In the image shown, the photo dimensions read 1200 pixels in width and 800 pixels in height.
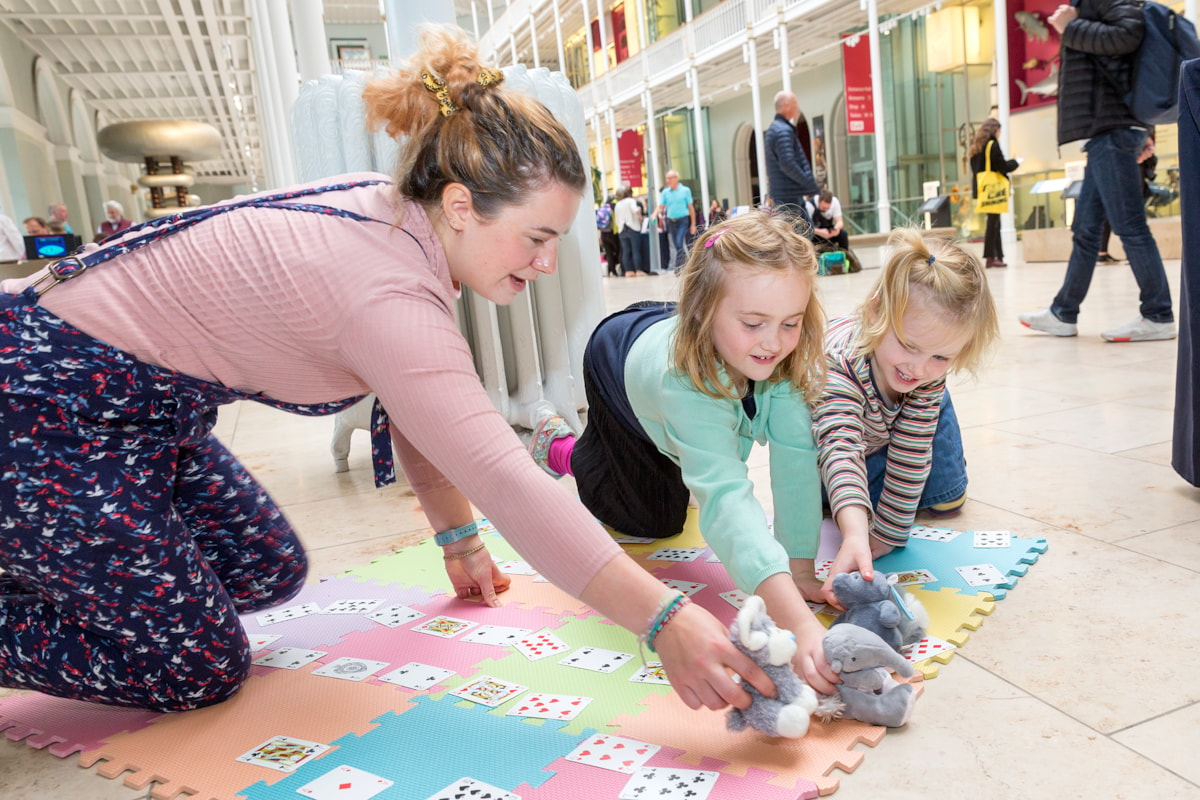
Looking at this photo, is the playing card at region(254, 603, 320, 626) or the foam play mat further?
the playing card at region(254, 603, 320, 626)

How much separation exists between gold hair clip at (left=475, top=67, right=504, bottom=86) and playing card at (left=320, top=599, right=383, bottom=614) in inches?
41.0

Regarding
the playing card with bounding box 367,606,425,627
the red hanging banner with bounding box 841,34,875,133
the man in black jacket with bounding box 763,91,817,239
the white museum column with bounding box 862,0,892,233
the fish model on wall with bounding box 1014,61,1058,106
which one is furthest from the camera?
the red hanging banner with bounding box 841,34,875,133

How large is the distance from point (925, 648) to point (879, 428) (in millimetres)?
526

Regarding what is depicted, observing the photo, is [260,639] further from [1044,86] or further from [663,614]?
[1044,86]

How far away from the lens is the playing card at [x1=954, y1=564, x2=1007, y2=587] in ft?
5.09

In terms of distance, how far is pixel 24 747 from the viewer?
4.31 ft

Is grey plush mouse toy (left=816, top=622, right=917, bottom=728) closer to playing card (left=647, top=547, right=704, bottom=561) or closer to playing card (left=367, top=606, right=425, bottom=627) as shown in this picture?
playing card (left=647, top=547, right=704, bottom=561)

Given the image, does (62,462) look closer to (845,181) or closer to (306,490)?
(306,490)

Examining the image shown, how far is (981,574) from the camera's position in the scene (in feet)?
5.20

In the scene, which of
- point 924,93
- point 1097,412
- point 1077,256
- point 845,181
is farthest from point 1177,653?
point 845,181

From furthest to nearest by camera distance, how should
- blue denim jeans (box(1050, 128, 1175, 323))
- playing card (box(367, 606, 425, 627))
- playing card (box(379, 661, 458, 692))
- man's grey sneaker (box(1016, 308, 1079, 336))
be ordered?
1. man's grey sneaker (box(1016, 308, 1079, 336))
2. blue denim jeans (box(1050, 128, 1175, 323))
3. playing card (box(367, 606, 425, 627))
4. playing card (box(379, 661, 458, 692))

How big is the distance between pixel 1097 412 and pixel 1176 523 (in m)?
0.96

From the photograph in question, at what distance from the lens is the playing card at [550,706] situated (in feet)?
4.08

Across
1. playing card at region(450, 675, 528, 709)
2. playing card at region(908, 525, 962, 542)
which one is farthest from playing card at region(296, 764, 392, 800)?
playing card at region(908, 525, 962, 542)
